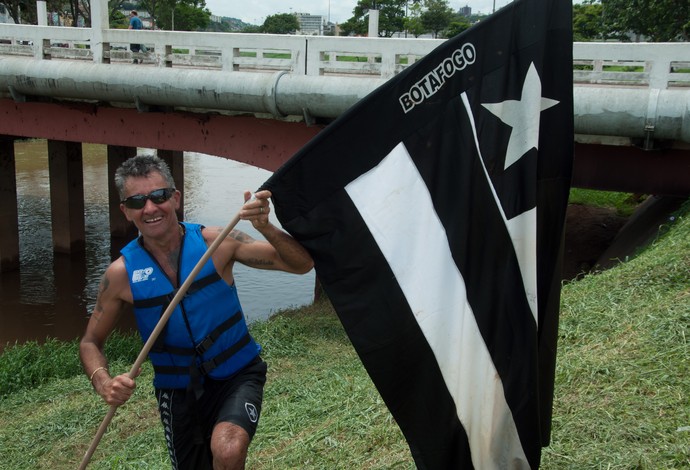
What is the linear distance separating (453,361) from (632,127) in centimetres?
667

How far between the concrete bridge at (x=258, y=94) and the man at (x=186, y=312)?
21.6ft

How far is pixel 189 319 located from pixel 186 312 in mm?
36

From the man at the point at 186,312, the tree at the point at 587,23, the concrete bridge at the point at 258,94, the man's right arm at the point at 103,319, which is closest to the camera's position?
the man at the point at 186,312

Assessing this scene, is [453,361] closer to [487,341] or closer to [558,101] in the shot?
[487,341]

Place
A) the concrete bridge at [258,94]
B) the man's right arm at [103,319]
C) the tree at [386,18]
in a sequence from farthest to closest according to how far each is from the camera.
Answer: the tree at [386,18] < the concrete bridge at [258,94] < the man's right arm at [103,319]

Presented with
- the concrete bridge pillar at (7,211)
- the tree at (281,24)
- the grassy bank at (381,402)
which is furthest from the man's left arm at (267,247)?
the tree at (281,24)

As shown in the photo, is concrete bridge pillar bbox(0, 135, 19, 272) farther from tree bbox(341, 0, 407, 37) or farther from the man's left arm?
tree bbox(341, 0, 407, 37)

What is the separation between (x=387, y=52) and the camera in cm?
1080

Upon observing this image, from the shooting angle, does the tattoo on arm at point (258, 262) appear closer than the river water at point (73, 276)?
Yes

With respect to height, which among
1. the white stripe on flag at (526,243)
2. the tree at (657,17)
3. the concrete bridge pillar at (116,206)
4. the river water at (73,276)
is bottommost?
the river water at (73,276)

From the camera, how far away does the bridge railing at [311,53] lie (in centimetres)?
→ 961

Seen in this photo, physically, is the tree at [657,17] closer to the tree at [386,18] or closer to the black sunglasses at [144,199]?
the black sunglasses at [144,199]

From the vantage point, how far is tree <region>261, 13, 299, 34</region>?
88.1 meters

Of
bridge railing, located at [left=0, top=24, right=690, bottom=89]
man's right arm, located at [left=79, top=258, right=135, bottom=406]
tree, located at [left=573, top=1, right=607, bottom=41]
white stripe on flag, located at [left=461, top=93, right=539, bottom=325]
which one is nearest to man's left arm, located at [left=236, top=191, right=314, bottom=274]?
man's right arm, located at [left=79, top=258, right=135, bottom=406]
